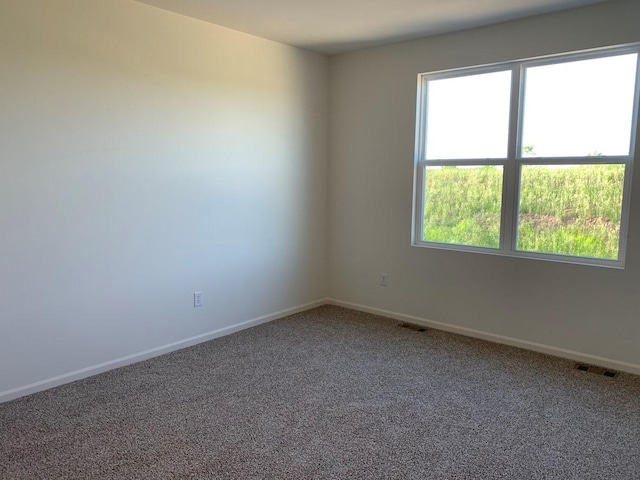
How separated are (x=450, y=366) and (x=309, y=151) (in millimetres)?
2377

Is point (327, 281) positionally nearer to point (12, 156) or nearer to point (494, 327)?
point (494, 327)

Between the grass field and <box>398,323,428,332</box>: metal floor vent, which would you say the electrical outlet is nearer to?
<box>398,323,428,332</box>: metal floor vent

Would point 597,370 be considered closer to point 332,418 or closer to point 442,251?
point 442,251

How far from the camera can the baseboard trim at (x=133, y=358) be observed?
282cm

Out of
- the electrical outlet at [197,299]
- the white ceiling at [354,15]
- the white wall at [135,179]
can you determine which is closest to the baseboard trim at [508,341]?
the white wall at [135,179]

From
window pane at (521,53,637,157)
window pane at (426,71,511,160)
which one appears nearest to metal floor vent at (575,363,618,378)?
window pane at (521,53,637,157)

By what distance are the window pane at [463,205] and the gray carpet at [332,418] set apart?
95cm

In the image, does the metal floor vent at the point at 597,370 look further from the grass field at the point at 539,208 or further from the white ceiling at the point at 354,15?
the white ceiling at the point at 354,15

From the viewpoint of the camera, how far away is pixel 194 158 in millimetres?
3588

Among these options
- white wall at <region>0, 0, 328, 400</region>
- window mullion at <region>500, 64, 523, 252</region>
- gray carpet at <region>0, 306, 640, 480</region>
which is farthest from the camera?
window mullion at <region>500, 64, 523, 252</region>

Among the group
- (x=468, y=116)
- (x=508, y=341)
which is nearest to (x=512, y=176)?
(x=468, y=116)

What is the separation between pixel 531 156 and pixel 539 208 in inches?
15.8

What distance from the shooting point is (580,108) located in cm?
337

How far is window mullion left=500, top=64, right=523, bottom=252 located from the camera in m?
3.60
